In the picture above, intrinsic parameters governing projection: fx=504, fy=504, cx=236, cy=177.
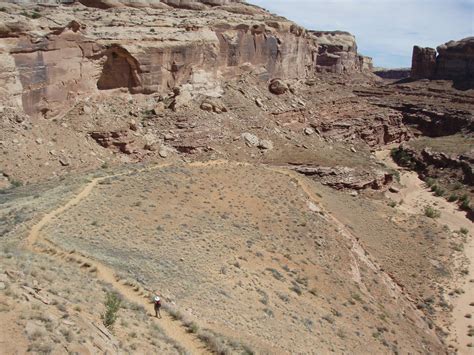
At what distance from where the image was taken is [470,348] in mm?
24812

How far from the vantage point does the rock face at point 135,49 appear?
3222cm

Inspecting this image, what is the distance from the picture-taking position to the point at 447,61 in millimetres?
81812

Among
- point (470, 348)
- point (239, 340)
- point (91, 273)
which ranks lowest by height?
point (470, 348)

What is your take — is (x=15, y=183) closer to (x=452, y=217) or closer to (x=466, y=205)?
(x=452, y=217)

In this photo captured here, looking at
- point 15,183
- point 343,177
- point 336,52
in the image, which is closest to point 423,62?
point 336,52

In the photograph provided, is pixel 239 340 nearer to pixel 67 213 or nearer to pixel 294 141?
pixel 67 213

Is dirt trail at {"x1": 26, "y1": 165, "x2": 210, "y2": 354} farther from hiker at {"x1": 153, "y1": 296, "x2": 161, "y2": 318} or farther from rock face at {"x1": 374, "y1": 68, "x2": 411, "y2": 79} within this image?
rock face at {"x1": 374, "y1": 68, "x2": 411, "y2": 79}

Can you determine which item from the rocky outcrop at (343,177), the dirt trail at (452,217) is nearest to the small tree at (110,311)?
the dirt trail at (452,217)

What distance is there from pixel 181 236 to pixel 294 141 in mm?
26732

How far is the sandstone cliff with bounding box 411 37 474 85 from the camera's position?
260ft

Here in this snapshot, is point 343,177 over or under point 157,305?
under

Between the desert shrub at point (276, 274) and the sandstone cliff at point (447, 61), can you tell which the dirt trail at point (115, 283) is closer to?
the desert shrub at point (276, 274)

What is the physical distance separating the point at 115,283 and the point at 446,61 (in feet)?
258

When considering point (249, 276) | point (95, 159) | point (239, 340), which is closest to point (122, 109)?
point (95, 159)
